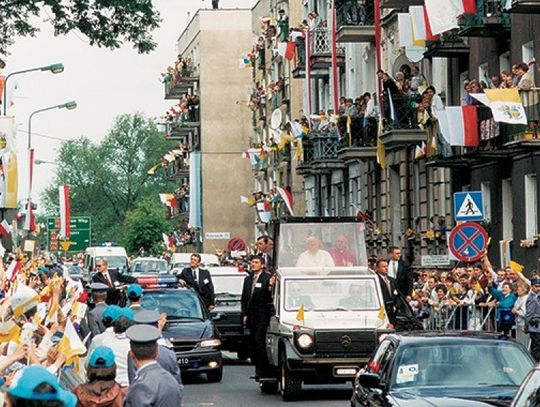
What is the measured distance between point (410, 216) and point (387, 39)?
570 centimetres

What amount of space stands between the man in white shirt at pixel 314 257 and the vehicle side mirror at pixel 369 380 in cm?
1111

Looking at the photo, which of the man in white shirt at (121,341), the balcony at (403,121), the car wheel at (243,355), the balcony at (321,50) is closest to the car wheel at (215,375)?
the car wheel at (243,355)

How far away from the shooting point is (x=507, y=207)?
36688 mm

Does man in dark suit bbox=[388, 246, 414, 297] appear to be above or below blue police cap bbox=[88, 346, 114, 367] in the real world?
above

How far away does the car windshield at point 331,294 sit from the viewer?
2323 centimetres

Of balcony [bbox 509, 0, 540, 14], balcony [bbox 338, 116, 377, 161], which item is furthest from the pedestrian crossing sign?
balcony [bbox 338, 116, 377, 161]

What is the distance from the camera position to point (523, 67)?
31.5 m

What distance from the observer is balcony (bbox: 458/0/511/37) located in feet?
116

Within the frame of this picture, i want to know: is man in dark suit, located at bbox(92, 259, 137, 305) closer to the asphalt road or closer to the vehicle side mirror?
the asphalt road

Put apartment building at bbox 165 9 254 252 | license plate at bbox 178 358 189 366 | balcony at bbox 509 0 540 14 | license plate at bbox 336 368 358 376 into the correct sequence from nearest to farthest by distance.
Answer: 1. license plate at bbox 336 368 358 376
2. license plate at bbox 178 358 189 366
3. balcony at bbox 509 0 540 14
4. apartment building at bbox 165 9 254 252

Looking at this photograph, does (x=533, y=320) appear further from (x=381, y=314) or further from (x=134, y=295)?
(x=134, y=295)

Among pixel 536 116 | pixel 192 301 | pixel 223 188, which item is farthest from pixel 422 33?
pixel 223 188

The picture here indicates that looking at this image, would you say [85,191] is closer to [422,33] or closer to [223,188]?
[223,188]

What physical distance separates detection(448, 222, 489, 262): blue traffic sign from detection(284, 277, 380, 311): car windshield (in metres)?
3.14
